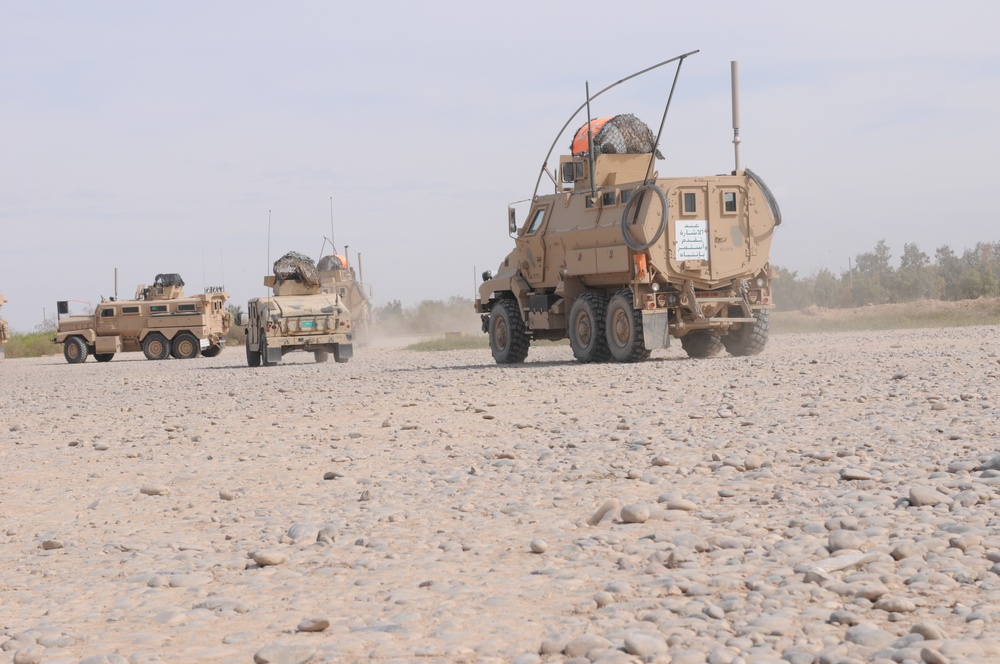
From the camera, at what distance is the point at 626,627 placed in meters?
4.52

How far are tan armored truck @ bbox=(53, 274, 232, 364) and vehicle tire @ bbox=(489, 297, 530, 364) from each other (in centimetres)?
2154

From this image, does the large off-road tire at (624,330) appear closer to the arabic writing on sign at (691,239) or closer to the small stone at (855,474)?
the arabic writing on sign at (691,239)

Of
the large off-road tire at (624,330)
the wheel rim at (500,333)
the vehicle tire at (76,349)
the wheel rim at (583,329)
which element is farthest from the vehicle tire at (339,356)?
the vehicle tire at (76,349)

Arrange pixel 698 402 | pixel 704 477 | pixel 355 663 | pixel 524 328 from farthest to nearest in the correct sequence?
pixel 524 328
pixel 698 402
pixel 704 477
pixel 355 663

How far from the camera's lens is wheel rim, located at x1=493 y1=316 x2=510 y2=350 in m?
22.4

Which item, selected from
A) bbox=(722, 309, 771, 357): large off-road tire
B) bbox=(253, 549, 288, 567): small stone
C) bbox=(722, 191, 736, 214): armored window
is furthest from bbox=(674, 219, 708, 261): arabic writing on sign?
bbox=(253, 549, 288, 567): small stone

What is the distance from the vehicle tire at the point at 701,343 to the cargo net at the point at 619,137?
308cm

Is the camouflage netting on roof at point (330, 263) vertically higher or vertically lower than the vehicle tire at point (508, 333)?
higher

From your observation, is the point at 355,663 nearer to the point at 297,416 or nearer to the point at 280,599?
the point at 280,599

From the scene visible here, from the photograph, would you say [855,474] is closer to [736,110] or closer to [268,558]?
[268,558]

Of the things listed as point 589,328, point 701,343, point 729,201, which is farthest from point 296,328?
point 729,201

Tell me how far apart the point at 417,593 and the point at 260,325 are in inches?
983

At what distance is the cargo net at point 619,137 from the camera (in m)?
20.9

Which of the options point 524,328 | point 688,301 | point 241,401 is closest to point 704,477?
point 241,401
